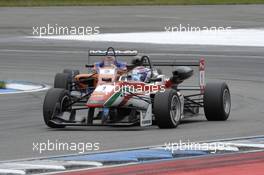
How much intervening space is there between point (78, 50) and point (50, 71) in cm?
584

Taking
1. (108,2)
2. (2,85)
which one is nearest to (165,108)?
(2,85)

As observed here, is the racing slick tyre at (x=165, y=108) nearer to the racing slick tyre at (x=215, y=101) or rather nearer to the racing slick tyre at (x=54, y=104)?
the racing slick tyre at (x=215, y=101)

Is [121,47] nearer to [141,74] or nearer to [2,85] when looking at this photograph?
[2,85]

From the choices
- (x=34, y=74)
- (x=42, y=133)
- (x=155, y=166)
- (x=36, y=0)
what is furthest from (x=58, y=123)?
(x=36, y=0)

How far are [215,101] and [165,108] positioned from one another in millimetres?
1372

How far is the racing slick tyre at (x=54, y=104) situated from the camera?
14711 millimetres

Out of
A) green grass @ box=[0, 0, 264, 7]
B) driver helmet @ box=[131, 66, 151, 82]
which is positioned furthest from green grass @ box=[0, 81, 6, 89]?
green grass @ box=[0, 0, 264, 7]

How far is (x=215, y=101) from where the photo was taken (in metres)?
15.4

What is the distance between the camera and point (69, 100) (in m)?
15.1

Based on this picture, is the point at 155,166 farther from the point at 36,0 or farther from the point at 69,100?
the point at 36,0

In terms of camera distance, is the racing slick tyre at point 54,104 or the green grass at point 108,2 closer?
the racing slick tyre at point 54,104

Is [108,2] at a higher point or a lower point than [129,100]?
higher

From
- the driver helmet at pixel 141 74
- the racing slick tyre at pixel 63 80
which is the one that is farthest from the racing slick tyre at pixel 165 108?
the racing slick tyre at pixel 63 80

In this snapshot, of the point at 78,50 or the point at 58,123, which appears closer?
the point at 58,123
